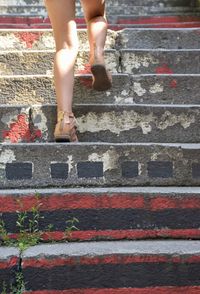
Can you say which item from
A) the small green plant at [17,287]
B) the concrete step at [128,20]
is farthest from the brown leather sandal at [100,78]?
the concrete step at [128,20]

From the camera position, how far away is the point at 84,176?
2.84 metres

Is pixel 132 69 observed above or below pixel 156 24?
below

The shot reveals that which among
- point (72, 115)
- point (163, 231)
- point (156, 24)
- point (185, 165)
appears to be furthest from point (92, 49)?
point (156, 24)

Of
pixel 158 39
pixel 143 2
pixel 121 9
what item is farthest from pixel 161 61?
pixel 143 2

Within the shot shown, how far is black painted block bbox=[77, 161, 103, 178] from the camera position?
284cm

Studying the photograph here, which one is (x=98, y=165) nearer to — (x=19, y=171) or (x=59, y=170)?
(x=59, y=170)

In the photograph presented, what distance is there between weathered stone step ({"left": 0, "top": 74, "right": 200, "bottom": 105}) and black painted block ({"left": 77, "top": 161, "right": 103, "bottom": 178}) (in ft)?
2.44

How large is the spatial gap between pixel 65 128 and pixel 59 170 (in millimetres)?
279

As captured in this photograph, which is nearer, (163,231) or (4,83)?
(163,231)

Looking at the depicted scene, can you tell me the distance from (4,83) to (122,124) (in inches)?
30.4

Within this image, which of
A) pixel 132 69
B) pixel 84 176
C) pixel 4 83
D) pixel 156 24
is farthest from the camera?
pixel 156 24

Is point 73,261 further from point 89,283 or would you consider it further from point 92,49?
point 92,49

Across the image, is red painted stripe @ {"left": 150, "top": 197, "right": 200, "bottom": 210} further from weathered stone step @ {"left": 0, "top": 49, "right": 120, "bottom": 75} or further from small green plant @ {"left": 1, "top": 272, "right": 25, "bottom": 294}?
weathered stone step @ {"left": 0, "top": 49, "right": 120, "bottom": 75}

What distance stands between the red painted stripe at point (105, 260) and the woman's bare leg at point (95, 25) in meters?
1.24
